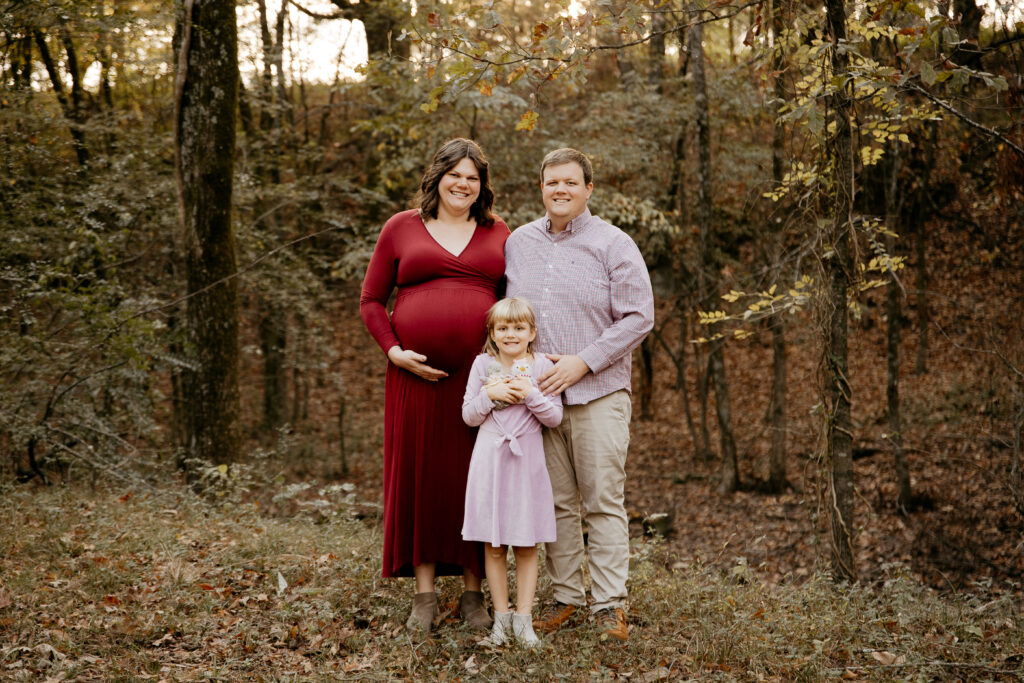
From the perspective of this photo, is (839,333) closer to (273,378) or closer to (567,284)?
(567,284)

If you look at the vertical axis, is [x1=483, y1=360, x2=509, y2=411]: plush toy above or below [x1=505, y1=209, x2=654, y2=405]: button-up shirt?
below

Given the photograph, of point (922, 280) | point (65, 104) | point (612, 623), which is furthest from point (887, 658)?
point (922, 280)

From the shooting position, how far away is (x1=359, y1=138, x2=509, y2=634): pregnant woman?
13.5 ft

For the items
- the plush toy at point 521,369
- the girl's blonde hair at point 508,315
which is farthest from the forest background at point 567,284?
the girl's blonde hair at point 508,315

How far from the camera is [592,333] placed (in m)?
4.09

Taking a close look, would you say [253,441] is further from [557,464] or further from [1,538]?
[557,464]

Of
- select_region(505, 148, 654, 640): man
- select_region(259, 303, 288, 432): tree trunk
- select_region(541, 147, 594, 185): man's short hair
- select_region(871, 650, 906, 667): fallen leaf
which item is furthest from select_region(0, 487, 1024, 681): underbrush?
select_region(259, 303, 288, 432): tree trunk

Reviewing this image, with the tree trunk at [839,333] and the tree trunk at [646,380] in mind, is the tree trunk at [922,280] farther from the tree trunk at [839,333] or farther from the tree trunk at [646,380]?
the tree trunk at [839,333]

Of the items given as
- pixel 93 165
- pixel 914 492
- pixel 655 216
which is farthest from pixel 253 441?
pixel 914 492

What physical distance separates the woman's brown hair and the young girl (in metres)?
0.68

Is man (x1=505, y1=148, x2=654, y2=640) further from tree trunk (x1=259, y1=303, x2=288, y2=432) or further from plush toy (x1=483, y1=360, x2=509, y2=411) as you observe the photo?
tree trunk (x1=259, y1=303, x2=288, y2=432)

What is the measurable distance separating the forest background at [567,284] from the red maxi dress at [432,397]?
60cm

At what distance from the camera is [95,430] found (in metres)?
7.01

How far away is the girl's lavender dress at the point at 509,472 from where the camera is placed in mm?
3826
